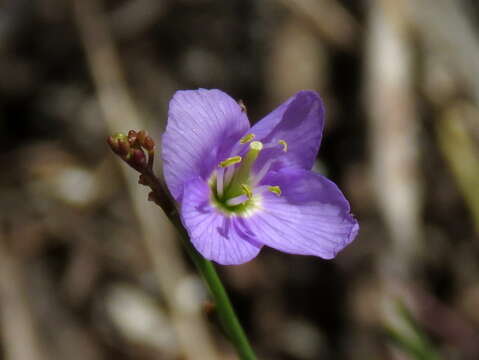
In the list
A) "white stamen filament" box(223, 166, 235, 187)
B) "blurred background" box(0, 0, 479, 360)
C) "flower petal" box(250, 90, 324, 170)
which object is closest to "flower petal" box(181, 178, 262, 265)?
"white stamen filament" box(223, 166, 235, 187)

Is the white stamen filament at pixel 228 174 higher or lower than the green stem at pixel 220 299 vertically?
higher

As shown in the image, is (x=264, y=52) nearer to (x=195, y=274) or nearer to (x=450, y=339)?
(x=195, y=274)

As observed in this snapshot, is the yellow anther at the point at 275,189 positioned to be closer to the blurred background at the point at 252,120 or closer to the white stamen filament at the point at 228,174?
the white stamen filament at the point at 228,174

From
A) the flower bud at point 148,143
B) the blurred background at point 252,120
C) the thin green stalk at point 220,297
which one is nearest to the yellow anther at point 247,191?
the thin green stalk at point 220,297

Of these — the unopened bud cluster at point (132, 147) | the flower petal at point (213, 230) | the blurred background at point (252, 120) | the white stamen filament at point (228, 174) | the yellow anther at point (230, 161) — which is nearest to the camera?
the unopened bud cluster at point (132, 147)

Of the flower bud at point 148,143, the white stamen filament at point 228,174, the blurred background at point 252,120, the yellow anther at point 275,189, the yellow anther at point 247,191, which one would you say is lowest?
the blurred background at point 252,120

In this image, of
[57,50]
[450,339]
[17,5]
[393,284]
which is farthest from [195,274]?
[17,5]

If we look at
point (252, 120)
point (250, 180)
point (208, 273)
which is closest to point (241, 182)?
point (250, 180)
